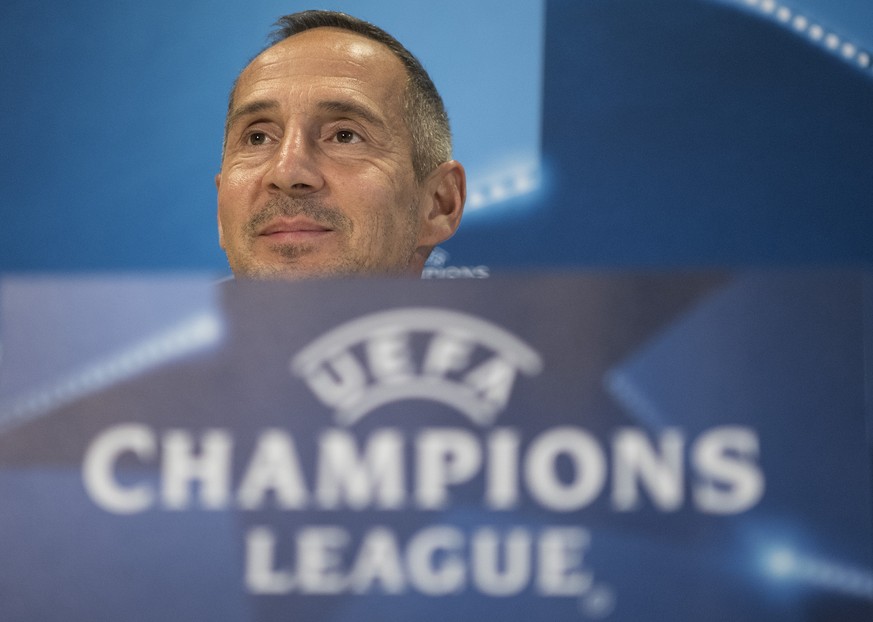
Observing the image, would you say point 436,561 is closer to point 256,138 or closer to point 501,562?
point 501,562

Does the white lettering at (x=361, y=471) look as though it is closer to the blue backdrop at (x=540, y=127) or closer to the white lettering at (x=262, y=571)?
the white lettering at (x=262, y=571)

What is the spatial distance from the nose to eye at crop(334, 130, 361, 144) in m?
0.05

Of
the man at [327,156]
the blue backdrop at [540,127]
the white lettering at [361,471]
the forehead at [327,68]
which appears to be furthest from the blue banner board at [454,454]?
the blue backdrop at [540,127]

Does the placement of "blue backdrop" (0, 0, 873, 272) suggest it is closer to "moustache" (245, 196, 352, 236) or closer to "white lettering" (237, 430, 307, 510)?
"moustache" (245, 196, 352, 236)

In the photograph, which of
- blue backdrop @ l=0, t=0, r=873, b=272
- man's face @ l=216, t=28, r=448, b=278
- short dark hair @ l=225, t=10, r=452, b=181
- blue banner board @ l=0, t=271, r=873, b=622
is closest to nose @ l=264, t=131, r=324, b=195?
man's face @ l=216, t=28, r=448, b=278

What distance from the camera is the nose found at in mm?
1265

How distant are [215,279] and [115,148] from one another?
4.02ft

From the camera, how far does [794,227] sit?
156 centimetres

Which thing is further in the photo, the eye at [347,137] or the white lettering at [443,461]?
the eye at [347,137]

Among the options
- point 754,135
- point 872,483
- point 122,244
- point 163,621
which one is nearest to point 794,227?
point 754,135

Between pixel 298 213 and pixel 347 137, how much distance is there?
134 millimetres

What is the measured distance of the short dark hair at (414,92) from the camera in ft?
4.66

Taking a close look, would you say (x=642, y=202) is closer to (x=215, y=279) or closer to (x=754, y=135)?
(x=754, y=135)

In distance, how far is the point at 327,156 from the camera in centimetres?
131
